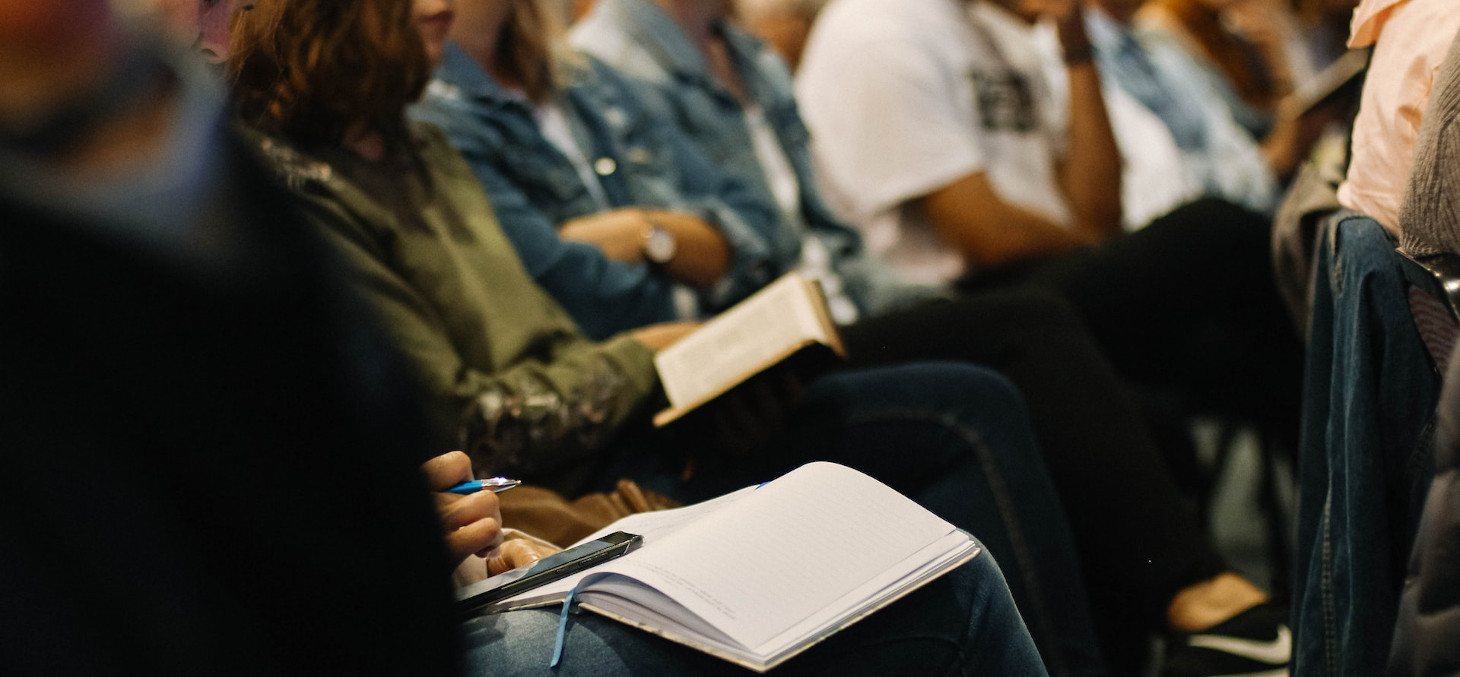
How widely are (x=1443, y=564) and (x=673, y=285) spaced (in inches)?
46.9

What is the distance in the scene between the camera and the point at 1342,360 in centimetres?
109

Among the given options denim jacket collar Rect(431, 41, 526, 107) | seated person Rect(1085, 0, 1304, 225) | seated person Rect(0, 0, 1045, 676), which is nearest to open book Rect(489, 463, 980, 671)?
seated person Rect(0, 0, 1045, 676)

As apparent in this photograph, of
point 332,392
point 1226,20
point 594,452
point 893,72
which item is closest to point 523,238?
point 594,452

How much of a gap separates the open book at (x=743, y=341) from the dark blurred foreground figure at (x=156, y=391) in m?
0.77

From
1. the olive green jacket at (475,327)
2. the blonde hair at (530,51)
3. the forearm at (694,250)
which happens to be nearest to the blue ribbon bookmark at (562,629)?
the olive green jacket at (475,327)

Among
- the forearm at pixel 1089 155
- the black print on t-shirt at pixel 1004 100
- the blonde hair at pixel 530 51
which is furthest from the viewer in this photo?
the forearm at pixel 1089 155

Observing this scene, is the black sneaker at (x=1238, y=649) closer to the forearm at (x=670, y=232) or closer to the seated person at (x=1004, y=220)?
the seated person at (x=1004, y=220)

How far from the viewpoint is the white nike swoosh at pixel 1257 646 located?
4.46 feet

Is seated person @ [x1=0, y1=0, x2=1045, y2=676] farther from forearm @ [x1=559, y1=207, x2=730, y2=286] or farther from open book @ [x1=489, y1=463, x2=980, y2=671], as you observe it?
forearm @ [x1=559, y1=207, x2=730, y2=286]

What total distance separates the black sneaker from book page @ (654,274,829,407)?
22.4 inches

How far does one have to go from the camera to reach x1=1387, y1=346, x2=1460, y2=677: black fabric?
2.53 ft

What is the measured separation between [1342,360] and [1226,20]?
3025 millimetres

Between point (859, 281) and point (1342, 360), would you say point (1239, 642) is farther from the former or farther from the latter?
point (859, 281)

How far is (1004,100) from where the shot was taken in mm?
2395
